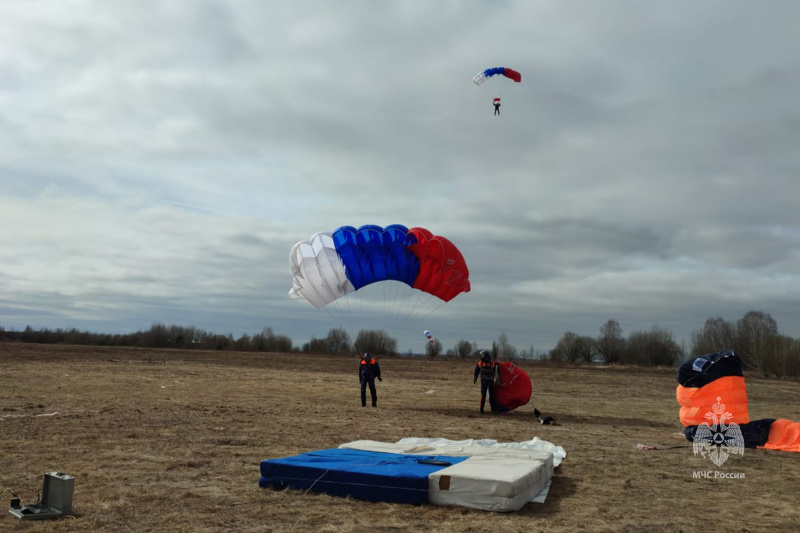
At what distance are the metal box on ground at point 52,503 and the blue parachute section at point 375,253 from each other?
984 cm

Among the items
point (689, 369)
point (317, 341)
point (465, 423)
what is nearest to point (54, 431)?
point (465, 423)

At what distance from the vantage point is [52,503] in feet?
18.8

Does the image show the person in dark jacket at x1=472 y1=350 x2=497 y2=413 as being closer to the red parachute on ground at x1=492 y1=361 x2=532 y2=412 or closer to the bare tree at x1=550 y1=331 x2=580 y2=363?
the red parachute on ground at x1=492 y1=361 x2=532 y2=412

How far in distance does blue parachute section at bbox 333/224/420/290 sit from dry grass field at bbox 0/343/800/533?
3514 millimetres

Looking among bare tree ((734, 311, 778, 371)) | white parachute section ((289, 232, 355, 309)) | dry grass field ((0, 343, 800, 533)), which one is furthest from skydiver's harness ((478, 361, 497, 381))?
bare tree ((734, 311, 778, 371))

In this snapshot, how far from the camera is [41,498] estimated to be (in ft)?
20.2

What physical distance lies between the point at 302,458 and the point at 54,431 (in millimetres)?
5788

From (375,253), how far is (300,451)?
6837 mm

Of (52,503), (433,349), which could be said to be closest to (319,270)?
(52,503)

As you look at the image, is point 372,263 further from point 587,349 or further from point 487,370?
point 587,349

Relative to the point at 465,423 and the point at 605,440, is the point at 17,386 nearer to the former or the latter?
the point at 465,423

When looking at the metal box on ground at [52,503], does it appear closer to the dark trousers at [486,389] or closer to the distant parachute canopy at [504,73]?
the dark trousers at [486,389]

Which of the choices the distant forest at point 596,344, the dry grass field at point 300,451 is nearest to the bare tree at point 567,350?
the distant forest at point 596,344

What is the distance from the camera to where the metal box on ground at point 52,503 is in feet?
18.0
